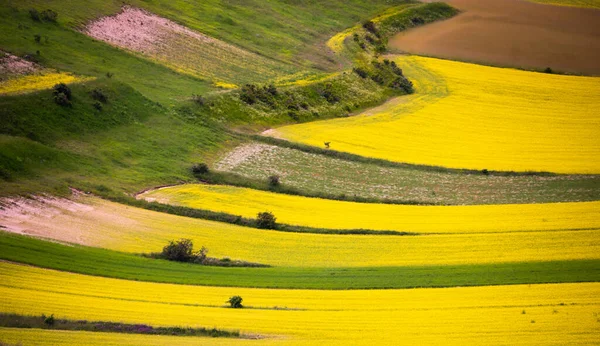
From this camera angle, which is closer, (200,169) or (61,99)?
(200,169)

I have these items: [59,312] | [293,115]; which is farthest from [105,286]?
[293,115]

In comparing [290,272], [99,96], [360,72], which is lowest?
[290,272]

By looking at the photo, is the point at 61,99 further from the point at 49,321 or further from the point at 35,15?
the point at 49,321

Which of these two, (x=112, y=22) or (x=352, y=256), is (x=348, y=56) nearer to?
(x=112, y=22)

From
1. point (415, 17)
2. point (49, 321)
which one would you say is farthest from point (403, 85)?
point (49, 321)

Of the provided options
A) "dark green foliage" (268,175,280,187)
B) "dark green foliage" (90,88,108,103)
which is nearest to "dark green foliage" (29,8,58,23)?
"dark green foliage" (90,88,108,103)

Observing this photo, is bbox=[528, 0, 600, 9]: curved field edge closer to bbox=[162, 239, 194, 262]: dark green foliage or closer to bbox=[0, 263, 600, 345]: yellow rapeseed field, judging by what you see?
bbox=[0, 263, 600, 345]: yellow rapeseed field
